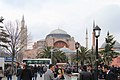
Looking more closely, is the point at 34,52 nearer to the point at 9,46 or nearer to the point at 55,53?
the point at 55,53

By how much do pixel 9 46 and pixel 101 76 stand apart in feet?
148

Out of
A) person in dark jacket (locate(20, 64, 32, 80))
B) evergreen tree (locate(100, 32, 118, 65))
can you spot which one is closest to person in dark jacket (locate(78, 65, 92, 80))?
person in dark jacket (locate(20, 64, 32, 80))

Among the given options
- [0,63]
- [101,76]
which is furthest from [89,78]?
[0,63]

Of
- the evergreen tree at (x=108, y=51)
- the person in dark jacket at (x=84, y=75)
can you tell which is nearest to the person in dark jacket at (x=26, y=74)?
the person in dark jacket at (x=84, y=75)

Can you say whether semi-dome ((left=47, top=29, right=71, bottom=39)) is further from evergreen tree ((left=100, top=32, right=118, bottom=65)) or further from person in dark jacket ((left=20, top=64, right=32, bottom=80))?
person in dark jacket ((left=20, top=64, right=32, bottom=80))

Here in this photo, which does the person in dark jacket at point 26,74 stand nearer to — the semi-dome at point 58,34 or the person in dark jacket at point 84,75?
the person in dark jacket at point 84,75

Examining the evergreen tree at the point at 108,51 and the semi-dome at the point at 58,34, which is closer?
the evergreen tree at the point at 108,51

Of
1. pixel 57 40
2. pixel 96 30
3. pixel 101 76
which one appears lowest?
pixel 101 76

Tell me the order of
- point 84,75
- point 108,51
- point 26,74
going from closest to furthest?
1. point 84,75
2. point 26,74
3. point 108,51

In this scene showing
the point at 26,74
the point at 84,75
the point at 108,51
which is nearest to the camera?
the point at 84,75

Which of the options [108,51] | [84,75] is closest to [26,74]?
[84,75]

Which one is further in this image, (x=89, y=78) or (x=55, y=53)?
(x=55, y=53)

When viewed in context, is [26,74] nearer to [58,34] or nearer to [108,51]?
[108,51]

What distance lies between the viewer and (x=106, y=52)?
231 ft
